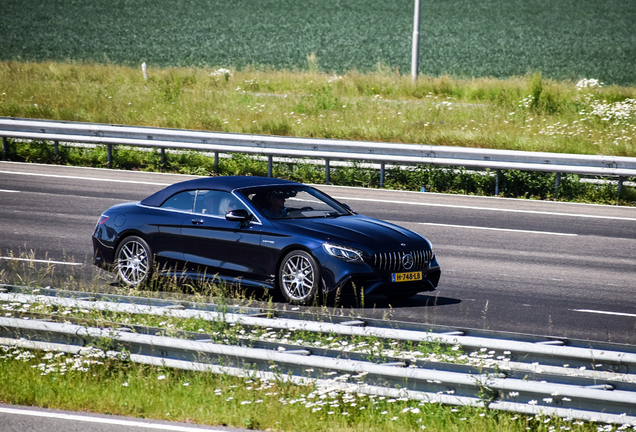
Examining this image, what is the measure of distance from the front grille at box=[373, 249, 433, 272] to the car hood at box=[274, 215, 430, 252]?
0.06 metres

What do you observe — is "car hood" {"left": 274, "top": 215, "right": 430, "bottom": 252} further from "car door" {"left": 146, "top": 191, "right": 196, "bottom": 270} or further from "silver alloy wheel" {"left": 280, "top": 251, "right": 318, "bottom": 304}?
"car door" {"left": 146, "top": 191, "right": 196, "bottom": 270}

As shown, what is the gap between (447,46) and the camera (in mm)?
51812

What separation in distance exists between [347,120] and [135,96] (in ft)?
25.4

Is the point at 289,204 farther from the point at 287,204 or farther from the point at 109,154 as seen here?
the point at 109,154

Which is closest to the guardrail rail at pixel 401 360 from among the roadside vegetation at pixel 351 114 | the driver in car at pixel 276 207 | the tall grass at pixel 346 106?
the driver in car at pixel 276 207

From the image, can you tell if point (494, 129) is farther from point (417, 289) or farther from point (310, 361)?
point (310, 361)

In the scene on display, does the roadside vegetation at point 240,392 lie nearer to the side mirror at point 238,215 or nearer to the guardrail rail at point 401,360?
the guardrail rail at point 401,360

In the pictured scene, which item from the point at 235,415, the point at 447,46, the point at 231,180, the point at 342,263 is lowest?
the point at 235,415

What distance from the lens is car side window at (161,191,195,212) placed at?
1038 cm

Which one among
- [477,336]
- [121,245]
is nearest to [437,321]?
[477,336]

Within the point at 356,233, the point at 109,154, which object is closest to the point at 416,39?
the point at 109,154

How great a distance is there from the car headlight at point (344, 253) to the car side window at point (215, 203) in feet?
4.54

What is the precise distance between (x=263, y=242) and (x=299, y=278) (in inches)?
24.5

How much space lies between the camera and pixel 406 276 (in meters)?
9.43
